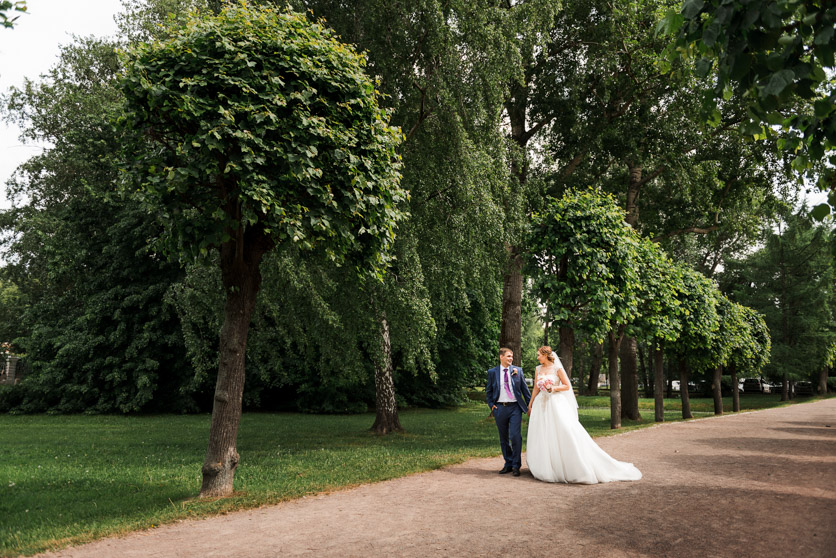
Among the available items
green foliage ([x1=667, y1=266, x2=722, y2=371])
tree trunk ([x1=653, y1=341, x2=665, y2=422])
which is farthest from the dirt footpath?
tree trunk ([x1=653, y1=341, x2=665, y2=422])

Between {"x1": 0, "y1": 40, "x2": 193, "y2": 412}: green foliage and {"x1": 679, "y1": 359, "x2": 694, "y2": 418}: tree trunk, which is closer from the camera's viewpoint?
{"x1": 679, "y1": 359, "x2": 694, "y2": 418}: tree trunk

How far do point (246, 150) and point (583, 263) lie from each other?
32.9ft

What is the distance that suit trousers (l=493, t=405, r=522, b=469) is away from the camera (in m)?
10.1

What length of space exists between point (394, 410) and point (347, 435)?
160 centimetres

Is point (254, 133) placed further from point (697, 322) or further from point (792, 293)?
point (792, 293)

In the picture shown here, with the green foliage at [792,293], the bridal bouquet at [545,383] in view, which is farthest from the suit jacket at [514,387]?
the green foliage at [792,293]

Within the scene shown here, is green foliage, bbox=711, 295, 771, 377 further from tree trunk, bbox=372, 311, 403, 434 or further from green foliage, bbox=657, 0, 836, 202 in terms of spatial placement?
green foliage, bbox=657, 0, 836, 202

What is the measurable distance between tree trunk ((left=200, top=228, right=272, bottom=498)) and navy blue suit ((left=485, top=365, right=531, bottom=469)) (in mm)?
4144

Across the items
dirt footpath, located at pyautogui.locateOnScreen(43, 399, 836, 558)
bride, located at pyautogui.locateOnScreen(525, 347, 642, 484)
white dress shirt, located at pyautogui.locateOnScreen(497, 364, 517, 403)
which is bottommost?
dirt footpath, located at pyautogui.locateOnScreen(43, 399, 836, 558)

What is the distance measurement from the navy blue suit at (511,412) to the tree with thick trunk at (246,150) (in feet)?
10.8

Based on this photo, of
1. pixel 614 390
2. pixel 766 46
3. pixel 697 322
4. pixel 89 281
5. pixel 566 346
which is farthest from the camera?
pixel 89 281

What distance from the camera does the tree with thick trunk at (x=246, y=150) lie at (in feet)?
25.4

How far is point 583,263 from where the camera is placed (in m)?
15.2

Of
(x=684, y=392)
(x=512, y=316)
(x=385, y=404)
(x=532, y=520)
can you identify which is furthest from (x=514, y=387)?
(x=684, y=392)
